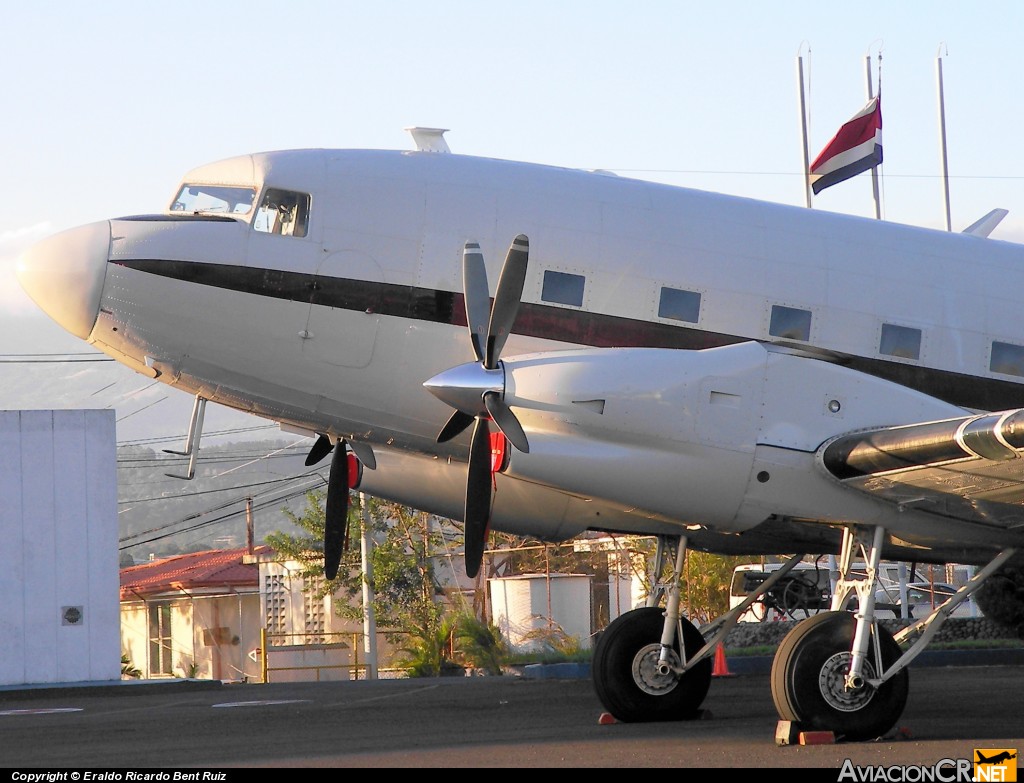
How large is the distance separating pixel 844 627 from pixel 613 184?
5306 mm

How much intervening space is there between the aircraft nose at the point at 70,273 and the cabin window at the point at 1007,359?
925 centimetres

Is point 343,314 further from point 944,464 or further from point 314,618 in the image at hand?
point 314,618

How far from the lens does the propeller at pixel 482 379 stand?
12227mm

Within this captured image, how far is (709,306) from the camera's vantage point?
45.9ft

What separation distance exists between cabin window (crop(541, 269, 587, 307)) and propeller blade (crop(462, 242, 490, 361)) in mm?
1259

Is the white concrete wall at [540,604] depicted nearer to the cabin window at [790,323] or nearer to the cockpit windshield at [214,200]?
the cabin window at [790,323]

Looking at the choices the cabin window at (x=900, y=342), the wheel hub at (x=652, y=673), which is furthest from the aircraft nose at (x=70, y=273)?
the cabin window at (x=900, y=342)

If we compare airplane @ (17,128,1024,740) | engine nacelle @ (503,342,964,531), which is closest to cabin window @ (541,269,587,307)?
airplane @ (17,128,1024,740)

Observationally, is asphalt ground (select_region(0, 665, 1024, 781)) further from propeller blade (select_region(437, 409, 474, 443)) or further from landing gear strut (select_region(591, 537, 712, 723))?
propeller blade (select_region(437, 409, 474, 443))

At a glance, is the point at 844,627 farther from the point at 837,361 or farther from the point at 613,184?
the point at 613,184

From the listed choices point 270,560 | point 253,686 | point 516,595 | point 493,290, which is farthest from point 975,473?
point 270,560

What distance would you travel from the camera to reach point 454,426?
13.5 meters

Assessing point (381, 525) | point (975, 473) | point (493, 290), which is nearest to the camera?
point (975, 473)

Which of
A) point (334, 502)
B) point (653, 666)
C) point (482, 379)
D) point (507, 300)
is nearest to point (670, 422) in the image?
point (482, 379)
